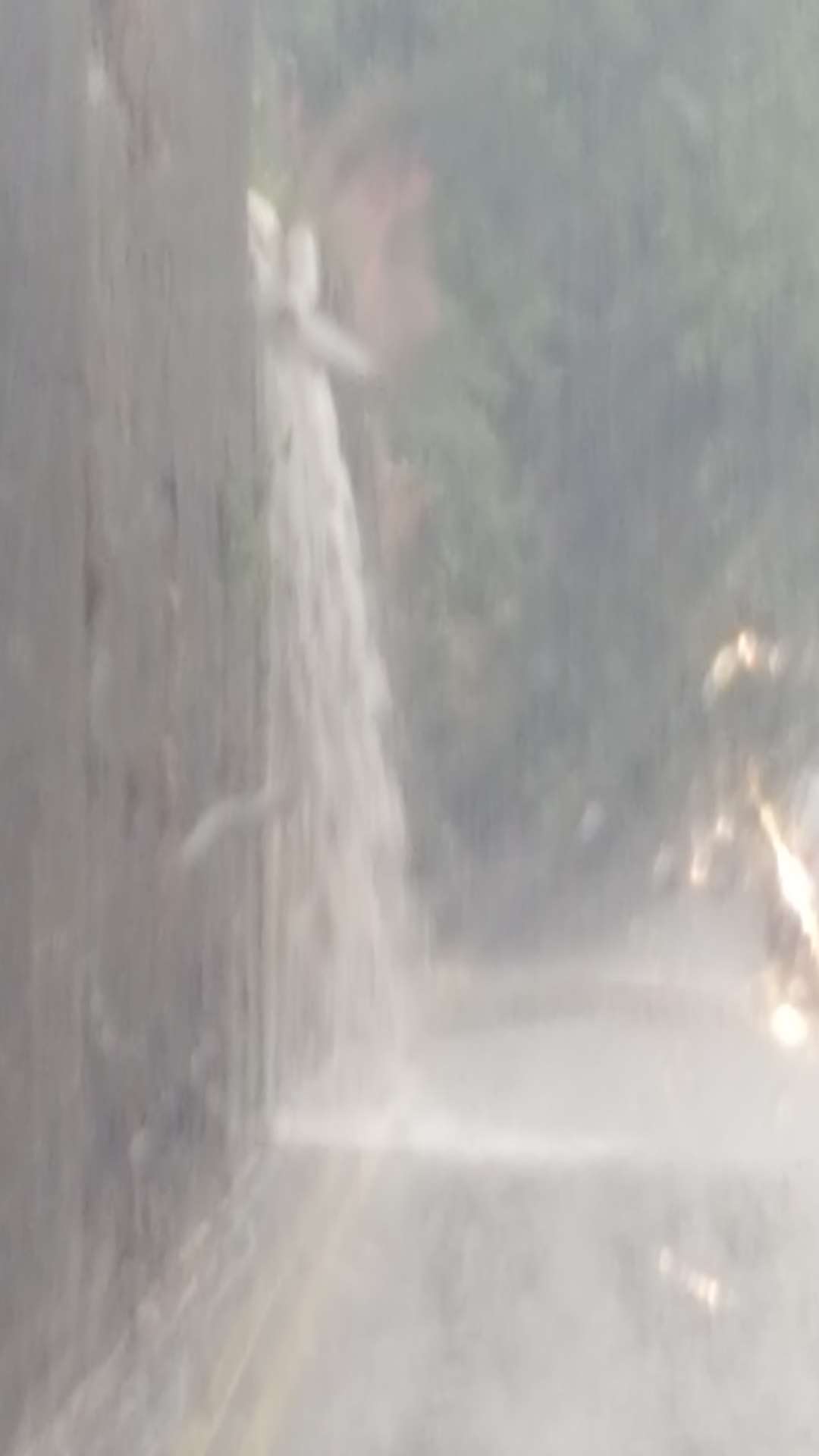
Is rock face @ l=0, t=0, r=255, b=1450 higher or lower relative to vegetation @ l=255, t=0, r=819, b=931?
higher

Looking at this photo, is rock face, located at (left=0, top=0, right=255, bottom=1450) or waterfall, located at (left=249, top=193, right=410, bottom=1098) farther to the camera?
waterfall, located at (left=249, top=193, right=410, bottom=1098)

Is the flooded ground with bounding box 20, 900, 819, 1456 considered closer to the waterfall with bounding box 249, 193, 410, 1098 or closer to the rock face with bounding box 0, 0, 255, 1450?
the rock face with bounding box 0, 0, 255, 1450

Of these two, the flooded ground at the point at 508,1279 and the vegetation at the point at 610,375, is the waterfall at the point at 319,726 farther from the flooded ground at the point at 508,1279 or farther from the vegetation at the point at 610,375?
the vegetation at the point at 610,375

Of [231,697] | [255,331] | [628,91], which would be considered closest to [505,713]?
[628,91]

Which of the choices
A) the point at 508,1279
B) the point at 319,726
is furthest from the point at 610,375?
the point at 508,1279

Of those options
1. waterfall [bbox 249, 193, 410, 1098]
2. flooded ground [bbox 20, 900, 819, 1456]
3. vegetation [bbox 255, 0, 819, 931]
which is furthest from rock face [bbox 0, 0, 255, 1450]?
vegetation [bbox 255, 0, 819, 931]

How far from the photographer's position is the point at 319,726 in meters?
10.1

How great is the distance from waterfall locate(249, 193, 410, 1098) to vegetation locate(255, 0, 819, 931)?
2.98ft

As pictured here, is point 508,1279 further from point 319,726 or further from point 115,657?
point 319,726

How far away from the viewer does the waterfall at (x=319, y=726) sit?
9062 mm

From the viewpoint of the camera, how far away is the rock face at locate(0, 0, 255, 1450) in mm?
4629

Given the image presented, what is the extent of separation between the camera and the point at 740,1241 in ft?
21.6

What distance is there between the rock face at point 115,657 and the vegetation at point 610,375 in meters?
4.31

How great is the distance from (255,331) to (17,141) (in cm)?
441
